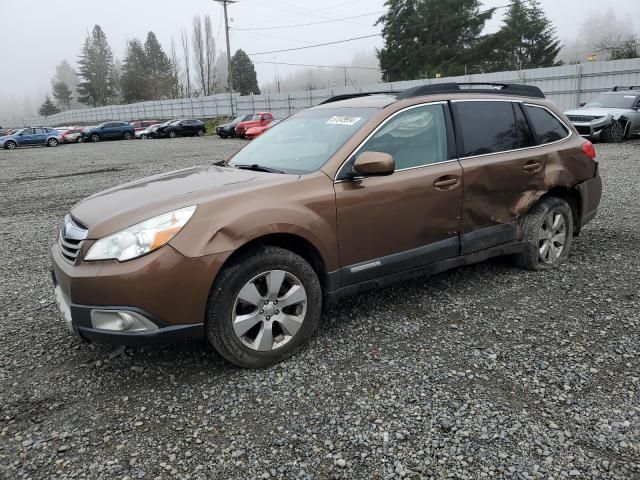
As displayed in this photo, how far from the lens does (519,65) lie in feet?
167

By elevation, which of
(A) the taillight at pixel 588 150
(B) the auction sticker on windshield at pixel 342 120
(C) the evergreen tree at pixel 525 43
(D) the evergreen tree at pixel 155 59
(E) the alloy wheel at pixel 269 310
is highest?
(D) the evergreen tree at pixel 155 59

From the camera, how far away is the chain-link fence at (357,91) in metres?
22.2

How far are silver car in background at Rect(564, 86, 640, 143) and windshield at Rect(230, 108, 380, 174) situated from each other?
14204 mm

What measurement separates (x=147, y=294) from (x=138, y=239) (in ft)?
1.03

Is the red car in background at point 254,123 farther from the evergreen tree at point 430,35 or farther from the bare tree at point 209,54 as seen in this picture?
the bare tree at point 209,54

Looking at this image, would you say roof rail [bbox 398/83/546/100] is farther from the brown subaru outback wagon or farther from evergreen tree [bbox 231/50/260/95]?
evergreen tree [bbox 231/50/260/95]

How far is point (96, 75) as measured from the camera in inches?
3720

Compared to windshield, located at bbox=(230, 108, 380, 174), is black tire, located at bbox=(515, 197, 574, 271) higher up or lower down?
lower down

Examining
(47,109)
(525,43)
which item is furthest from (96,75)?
(525,43)

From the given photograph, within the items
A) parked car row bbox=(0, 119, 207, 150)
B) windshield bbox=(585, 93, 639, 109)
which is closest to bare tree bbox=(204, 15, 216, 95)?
parked car row bbox=(0, 119, 207, 150)

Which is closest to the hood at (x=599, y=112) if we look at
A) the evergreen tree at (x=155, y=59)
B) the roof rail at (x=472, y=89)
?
the roof rail at (x=472, y=89)

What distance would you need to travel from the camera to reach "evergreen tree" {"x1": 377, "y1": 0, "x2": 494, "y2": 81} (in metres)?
48.3

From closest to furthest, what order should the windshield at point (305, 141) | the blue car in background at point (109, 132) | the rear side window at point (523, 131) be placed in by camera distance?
the windshield at point (305, 141)
the rear side window at point (523, 131)
the blue car in background at point (109, 132)

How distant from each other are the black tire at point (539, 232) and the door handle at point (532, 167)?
34 centimetres
